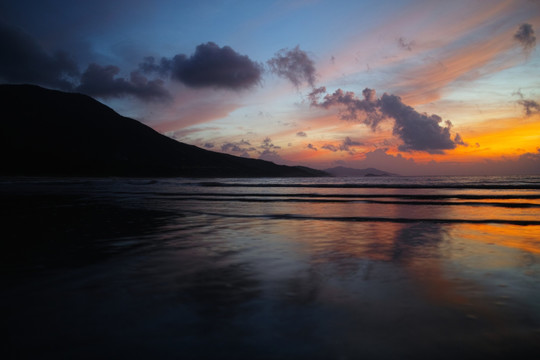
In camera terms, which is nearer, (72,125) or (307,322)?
(307,322)

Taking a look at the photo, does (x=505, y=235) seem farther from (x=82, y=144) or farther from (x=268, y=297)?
(x=82, y=144)

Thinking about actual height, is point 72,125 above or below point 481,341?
above

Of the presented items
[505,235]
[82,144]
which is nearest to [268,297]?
[505,235]

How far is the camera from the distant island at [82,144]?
13075 centimetres

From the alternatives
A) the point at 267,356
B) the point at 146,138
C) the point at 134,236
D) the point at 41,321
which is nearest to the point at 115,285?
the point at 41,321

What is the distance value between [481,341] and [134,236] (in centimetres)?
892

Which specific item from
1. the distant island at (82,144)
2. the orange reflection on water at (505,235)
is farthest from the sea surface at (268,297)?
the distant island at (82,144)

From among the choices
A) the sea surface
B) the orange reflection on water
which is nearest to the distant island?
the sea surface

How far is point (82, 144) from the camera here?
5999 inches

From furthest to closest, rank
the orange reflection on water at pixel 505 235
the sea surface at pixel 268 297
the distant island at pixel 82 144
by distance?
the distant island at pixel 82 144
the orange reflection on water at pixel 505 235
the sea surface at pixel 268 297

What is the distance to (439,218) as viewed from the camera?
13859mm

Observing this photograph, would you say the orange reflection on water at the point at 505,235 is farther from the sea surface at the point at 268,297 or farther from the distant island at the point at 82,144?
the distant island at the point at 82,144

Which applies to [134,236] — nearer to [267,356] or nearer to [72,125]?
[267,356]

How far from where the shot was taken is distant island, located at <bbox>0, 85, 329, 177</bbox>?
130750 mm
